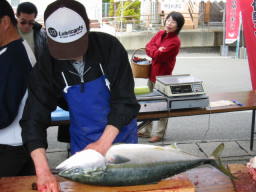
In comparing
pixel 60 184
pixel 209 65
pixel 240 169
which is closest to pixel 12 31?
pixel 60 184

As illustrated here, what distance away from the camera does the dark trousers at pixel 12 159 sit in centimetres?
228

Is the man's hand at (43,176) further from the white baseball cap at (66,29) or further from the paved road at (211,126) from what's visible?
the paved road at (211,126)

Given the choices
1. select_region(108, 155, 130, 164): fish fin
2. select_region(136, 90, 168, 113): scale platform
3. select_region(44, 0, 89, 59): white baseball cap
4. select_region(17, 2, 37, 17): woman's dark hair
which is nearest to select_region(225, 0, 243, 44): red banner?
select_region(17, 2, 37, 17): woman's dark hair

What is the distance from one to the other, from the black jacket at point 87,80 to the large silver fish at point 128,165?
204 mm

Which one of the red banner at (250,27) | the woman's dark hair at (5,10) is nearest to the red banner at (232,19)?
the red banner at (250,27)

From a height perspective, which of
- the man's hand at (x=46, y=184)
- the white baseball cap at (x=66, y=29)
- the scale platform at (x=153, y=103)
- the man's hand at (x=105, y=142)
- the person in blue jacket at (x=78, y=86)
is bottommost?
the scale platform at (x=153, y=103)

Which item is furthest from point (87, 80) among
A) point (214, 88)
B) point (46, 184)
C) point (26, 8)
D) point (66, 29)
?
point (214, 88)

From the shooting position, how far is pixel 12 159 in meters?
2.31

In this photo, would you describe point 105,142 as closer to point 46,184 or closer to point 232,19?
point 46,184

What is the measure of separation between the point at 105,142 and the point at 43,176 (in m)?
0.38

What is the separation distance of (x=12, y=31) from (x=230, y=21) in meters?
14.2

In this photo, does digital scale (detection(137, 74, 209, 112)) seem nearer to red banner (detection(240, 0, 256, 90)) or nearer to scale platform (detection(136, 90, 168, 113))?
scale platform (detection(136, 90, 168, 113))

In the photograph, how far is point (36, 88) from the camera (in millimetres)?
2127

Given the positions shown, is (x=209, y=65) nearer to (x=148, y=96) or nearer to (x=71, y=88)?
(x=148, y=96)
